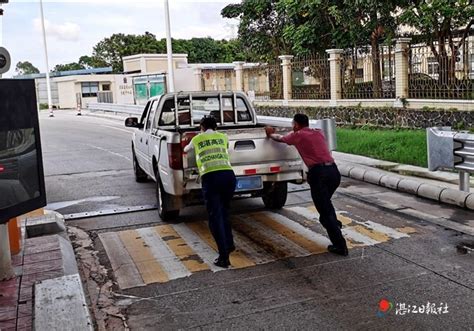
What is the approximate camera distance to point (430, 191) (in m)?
9.48

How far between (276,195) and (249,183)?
129 cm

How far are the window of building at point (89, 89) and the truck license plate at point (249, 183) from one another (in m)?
52.9

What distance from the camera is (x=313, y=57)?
23.7m

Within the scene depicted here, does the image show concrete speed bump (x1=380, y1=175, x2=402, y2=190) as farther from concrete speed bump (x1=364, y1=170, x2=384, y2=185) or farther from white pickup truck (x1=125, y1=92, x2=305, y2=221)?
white pickup truck (x1=125, y1=92, x2=305, y2=221)

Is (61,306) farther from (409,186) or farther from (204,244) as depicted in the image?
(409,186)

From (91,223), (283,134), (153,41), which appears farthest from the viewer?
(153,41)

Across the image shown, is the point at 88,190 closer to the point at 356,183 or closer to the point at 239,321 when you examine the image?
the point at 356,183

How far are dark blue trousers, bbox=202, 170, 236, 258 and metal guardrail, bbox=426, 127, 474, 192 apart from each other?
4231 mm

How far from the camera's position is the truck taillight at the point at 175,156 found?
7539 mm

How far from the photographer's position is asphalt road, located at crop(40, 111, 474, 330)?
4.98m

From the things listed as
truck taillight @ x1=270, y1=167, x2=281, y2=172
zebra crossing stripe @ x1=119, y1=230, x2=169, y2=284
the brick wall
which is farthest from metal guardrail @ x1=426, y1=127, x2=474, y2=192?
the brick wall

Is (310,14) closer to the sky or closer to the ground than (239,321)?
closer to the sky

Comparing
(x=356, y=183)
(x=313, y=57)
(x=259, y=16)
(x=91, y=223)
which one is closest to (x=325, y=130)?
(x=356, y=183)

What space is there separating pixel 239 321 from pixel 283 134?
368cm
